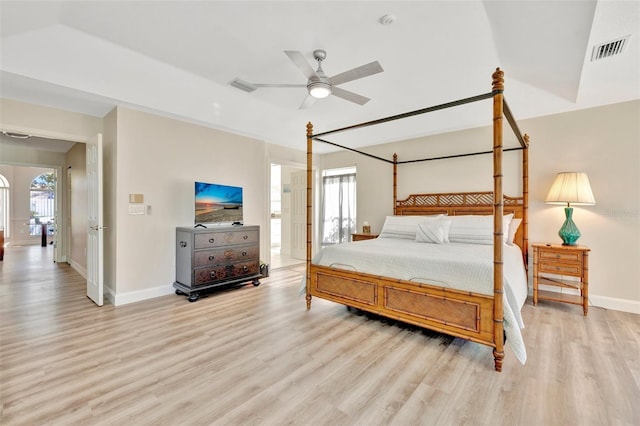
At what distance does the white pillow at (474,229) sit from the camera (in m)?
3.61

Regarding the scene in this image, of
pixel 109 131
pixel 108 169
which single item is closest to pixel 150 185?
pixel 108 169

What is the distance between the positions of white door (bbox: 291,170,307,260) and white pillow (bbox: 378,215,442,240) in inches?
105

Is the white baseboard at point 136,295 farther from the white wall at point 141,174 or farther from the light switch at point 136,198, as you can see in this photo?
the light switch at point 136,198

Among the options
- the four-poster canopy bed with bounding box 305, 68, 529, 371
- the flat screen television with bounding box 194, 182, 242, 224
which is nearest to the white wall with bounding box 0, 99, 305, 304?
the flat screen television with bounding box 194, 182, 242, 224

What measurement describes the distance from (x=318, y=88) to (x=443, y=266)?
197cm

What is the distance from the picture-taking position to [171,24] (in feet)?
8.05

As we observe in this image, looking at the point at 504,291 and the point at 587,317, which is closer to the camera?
the point at 504,291

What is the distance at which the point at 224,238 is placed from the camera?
Result: 4.13 meters

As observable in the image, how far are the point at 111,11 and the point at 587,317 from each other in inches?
218

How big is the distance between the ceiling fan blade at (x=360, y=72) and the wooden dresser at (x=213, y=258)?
8.69 ft

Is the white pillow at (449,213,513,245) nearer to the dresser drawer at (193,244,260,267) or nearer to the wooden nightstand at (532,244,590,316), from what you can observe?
the wooden nightstand at (532,244,590,316)

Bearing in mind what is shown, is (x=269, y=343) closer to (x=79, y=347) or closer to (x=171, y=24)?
(x=79, y=347)

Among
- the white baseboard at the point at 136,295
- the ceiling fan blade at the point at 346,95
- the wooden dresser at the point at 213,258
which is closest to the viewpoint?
the ceiling fan blade at the point at 346,95

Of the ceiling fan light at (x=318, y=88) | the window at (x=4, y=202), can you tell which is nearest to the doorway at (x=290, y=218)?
the ceiling fan light at (x=318, y=88)
